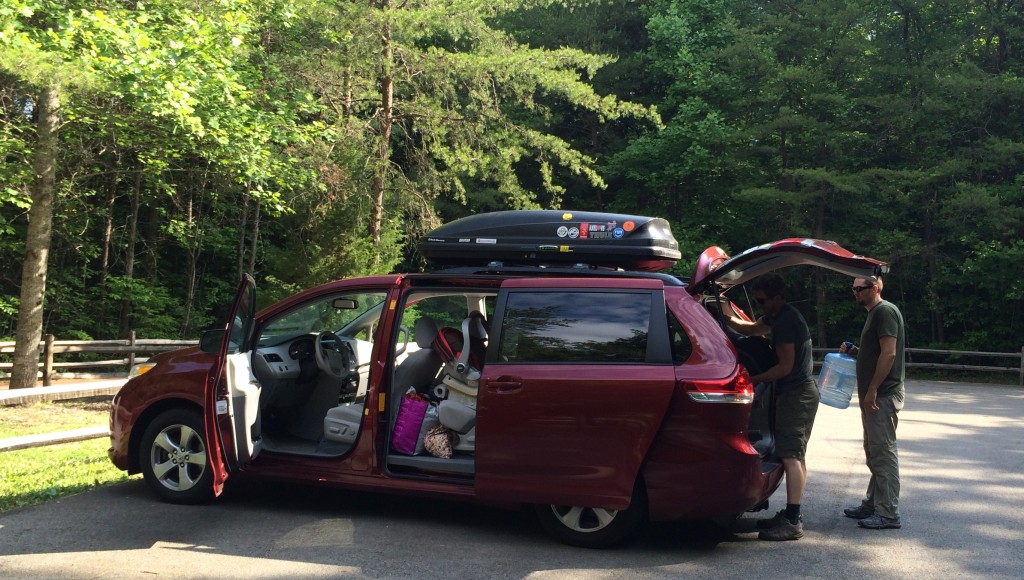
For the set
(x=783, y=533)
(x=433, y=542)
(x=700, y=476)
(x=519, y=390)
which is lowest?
(x=433, y=542)

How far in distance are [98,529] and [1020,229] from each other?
27049mm

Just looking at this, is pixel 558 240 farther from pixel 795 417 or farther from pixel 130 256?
pixel 130 256

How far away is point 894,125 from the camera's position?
2800cm

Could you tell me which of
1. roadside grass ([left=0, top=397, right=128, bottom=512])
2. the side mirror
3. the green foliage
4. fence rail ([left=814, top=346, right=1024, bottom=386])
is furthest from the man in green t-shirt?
fence rail ([left=814, top=346, right=1024, bottom=386])

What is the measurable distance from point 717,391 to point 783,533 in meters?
1.38

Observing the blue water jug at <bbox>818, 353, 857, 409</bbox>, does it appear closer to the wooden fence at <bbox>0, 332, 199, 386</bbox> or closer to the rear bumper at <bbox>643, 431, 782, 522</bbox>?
the rear bumper at <bbox>643, 431, 782, 522</bbox>

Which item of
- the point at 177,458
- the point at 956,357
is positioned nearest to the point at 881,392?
the point at 177,458

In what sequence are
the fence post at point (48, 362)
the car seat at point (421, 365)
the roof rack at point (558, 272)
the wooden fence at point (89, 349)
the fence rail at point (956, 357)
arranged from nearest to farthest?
the roof rack at point (558, 272), the car seat at point (421, 365), the fence post at point (48, 362), the wooden fence at point (89, 349), the fence rail at point (956, 357)

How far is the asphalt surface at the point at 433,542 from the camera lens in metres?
5.25

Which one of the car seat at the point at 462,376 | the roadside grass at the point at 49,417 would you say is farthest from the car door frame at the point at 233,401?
the roadside grass at the point at 49,417

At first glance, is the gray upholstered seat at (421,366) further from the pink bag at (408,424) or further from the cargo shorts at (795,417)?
the cargo shorts at (795,417)

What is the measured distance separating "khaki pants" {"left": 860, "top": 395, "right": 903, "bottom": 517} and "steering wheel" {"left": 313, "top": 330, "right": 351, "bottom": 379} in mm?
4080

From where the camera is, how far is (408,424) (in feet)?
20.9

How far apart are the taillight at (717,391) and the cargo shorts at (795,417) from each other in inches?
37.9
